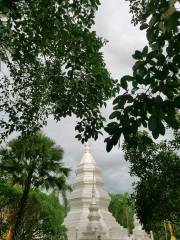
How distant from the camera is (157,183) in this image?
17.1 m

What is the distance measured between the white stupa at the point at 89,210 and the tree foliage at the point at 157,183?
13369 mm

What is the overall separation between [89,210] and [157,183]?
1671 cm

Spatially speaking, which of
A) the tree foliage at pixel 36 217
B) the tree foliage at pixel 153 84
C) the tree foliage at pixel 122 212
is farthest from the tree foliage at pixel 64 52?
the tree foliage at pixel 122 212

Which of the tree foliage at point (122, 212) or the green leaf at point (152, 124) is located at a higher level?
the tree foliage at point (122, 212)

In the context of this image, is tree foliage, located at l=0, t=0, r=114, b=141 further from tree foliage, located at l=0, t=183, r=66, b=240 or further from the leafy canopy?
tree foliage, located at l=0, t=183, r=66, b=240

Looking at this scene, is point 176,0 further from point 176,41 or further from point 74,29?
point 74,29

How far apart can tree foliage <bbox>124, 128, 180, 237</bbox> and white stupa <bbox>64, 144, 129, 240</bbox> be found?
13.4 meters

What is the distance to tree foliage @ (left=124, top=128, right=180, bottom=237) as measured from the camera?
16.8 metres

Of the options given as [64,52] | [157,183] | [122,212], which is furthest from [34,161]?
[122,212]

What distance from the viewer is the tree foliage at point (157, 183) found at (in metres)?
16.8

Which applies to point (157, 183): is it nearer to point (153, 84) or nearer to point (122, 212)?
point (153, 84)

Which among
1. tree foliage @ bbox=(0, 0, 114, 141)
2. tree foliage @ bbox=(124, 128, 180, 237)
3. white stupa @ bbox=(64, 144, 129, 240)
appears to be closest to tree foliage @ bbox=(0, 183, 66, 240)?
white stupa @ bbox=(64, 144, 129, 240)

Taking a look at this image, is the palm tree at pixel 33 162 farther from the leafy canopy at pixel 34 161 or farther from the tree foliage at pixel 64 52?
the tree foliage at pixel 64 52

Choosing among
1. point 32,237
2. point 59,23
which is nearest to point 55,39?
point 59,23
